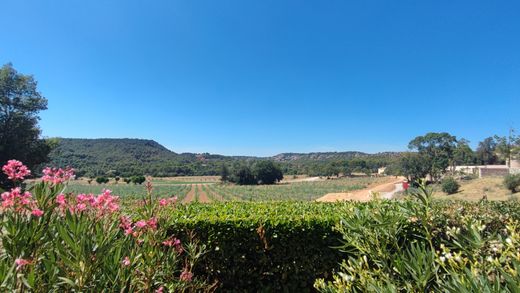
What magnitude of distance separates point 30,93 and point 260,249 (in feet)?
124

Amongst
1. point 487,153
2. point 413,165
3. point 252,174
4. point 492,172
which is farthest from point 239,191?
point 487,153

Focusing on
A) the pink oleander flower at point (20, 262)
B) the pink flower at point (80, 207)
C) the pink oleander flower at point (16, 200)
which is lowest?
the pink oleander flower at point (20, 262)

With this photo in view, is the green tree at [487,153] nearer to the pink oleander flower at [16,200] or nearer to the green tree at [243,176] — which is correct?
the green tree at [243,176]

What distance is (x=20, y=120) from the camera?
27.1m

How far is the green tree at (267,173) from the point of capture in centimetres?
8181

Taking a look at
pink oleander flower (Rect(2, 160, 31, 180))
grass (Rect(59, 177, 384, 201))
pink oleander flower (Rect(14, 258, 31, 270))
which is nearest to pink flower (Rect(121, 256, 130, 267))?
pink oleander flower (Rect(14, 258, 31, 270))

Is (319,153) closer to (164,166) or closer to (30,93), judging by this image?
(164,166)

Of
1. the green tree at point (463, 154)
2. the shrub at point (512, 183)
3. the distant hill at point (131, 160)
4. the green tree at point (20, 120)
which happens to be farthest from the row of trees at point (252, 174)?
the shrub at point (512, 183)

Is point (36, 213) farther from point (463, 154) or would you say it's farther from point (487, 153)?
point (487, 153)

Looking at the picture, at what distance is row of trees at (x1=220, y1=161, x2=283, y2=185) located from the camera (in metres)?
80.2

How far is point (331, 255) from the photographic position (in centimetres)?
366

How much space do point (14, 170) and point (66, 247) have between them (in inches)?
36.2

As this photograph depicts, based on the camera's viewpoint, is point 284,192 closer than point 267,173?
Yes

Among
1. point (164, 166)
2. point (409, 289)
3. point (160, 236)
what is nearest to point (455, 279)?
point (409, 289)
